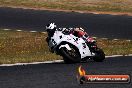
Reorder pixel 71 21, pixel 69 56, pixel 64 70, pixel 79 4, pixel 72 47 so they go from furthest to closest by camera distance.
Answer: pixel 79 4
pixel 71 21
pixel 72 47
pixel 69 56
pixel 64 70

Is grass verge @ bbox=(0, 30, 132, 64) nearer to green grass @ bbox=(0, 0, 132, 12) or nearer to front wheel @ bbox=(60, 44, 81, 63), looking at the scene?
front wheel @ bbox=(60, 44, 81, 63)

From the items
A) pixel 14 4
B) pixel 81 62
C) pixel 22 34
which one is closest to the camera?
pixel 81 62

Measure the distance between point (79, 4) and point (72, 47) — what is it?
74.8 ft

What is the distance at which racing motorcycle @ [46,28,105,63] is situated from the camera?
1659 cm

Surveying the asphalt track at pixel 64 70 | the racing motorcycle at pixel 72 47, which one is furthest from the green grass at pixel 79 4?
the racing motorcycle at pixel 72 47

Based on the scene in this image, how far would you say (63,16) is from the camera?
34.1 metres

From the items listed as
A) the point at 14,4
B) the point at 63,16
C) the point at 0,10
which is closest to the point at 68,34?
the point at 63,16

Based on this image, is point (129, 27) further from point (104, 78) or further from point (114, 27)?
point (104, 78)

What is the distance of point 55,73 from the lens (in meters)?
14.1

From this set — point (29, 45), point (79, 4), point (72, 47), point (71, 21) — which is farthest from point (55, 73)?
point (79, 4)

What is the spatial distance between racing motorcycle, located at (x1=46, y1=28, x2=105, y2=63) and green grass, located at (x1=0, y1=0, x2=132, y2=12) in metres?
19.9

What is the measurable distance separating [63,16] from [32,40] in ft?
26.8

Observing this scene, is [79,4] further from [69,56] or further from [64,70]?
[64,70]

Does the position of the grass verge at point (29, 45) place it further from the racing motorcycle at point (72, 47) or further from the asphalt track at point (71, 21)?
the racing motorcycle at point (72, 47)
